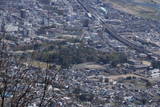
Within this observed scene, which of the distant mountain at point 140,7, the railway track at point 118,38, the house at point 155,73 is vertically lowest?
the distant mountain at point 140,7

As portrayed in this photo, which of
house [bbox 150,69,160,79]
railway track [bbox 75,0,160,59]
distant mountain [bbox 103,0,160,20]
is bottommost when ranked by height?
distant mountain [bbox 103,0,160,20]

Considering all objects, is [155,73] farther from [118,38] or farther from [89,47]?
[118,38]

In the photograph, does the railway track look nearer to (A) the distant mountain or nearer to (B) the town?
(B) the town

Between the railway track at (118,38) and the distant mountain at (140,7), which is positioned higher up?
the railway track at (118,38)

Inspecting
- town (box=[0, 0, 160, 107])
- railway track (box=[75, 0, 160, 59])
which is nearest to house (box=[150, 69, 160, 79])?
town (box=[0, 0, 160, 107])

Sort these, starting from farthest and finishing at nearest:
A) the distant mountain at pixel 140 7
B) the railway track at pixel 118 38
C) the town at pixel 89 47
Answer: the distant mountain at pixel 140 7 → the railway track at pixel 118 38 → the town at pixel 89 47

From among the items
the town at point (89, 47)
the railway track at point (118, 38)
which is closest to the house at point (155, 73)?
the town at point (89, 47)

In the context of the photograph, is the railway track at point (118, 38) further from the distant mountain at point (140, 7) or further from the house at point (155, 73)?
the distant mountain at point (140, 7)

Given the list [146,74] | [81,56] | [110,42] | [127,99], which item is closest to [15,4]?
[110,42]

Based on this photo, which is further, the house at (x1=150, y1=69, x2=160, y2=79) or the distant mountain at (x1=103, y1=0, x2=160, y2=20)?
the distant mountain at (x1=103, y1=0, x2=160, y2=20)
